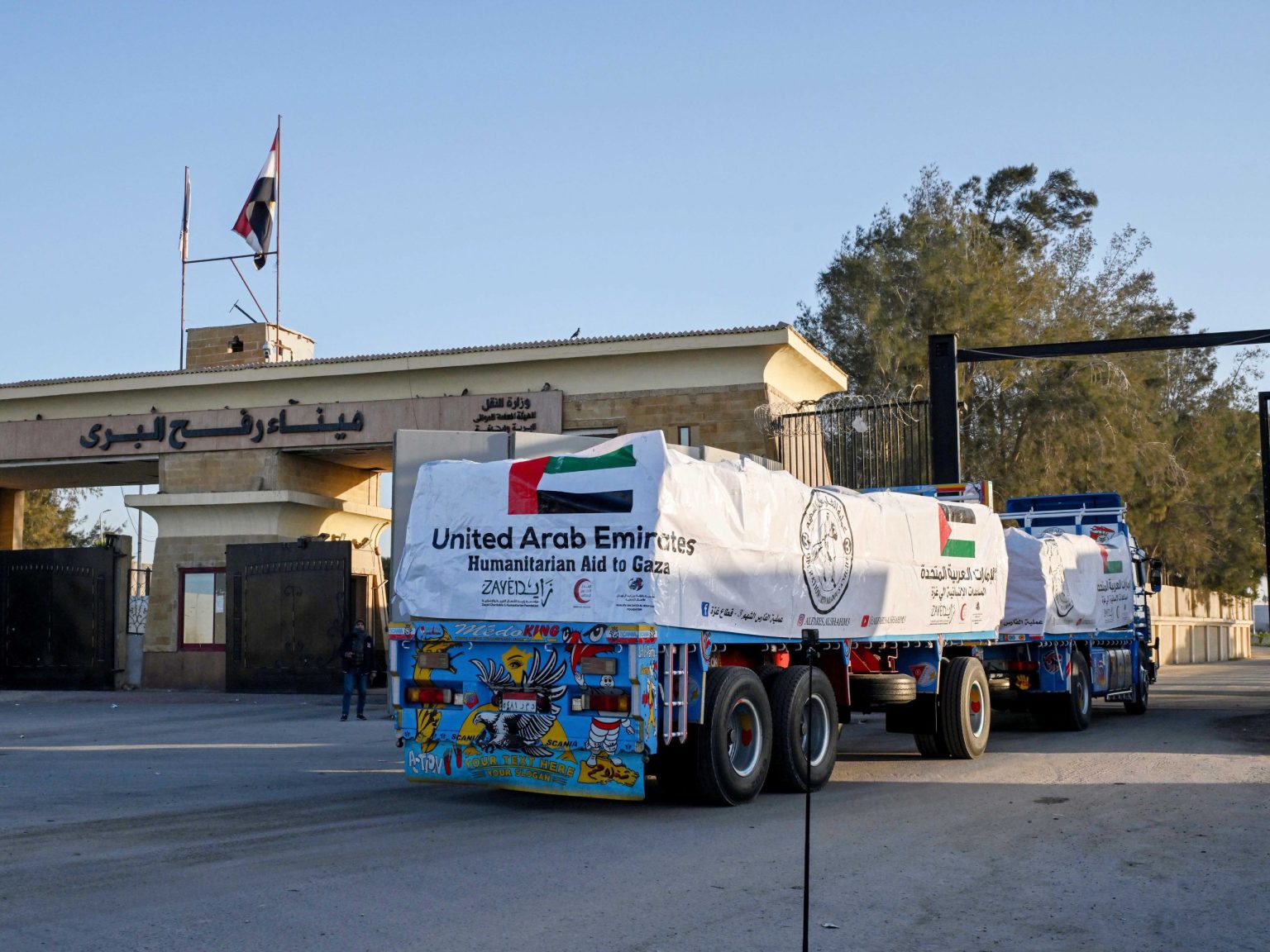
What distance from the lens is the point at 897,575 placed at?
45.1 feet

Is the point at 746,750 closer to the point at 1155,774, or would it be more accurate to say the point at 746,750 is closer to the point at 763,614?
the point at 763,614

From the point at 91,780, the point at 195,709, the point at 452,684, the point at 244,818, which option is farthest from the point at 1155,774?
the point at 195,709

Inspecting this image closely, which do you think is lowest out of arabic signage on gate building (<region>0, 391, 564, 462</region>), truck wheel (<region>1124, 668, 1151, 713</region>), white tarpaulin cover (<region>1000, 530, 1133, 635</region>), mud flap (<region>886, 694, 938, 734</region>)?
truck wheel (<region>1124, 668, 1151, 713</region>)

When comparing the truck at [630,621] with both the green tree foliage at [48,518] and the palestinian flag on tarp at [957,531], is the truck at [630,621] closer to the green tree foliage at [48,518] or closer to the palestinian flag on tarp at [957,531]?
the palestinian flag on tarp at [957,531]

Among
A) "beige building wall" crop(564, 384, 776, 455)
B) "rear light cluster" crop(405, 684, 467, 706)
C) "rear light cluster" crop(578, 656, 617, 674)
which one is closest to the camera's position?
"rear light cluster" crop(578, 656, 617, 674)

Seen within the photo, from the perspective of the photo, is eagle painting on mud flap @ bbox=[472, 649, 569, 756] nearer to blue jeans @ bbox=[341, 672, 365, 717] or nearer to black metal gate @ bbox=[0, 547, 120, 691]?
blue jeans @ bbox=[341, 672, 365, 717]

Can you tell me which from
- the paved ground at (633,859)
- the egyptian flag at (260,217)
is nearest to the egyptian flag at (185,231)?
the egyptian flag at (260,217)

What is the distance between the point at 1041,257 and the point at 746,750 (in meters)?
34.4

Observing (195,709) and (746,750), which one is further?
(195,709)

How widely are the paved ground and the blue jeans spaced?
5.99 m

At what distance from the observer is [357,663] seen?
2155cm

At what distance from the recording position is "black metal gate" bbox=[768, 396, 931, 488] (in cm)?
2505

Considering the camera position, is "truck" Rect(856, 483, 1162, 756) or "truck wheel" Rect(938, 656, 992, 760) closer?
"truck wheel" Rect(938, 656, 992, 760)

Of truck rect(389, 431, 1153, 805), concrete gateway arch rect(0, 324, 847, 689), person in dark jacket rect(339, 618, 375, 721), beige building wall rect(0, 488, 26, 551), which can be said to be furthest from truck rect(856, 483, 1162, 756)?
beige building wall rect(0, 488, 26, 551)
